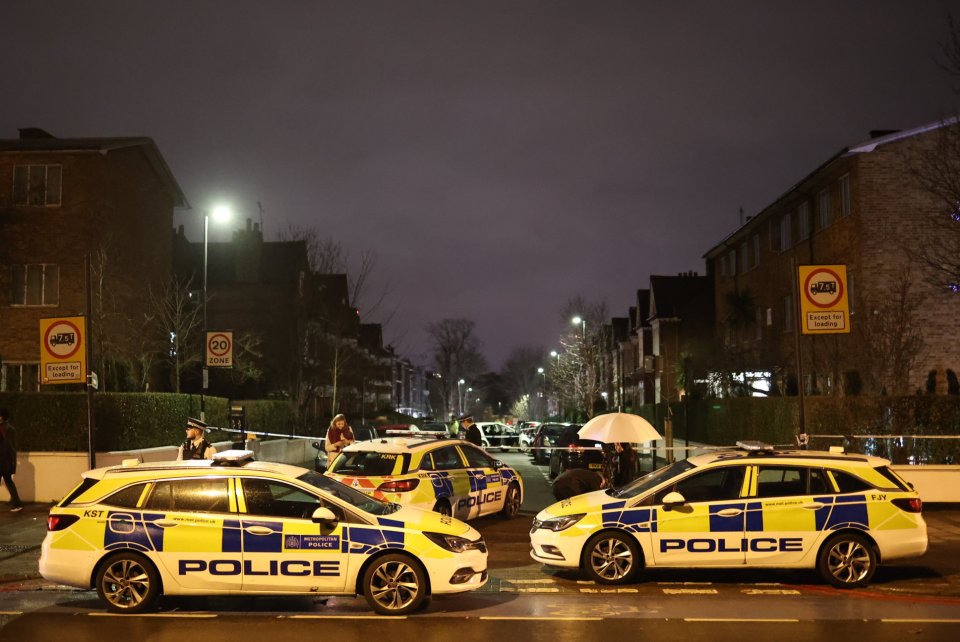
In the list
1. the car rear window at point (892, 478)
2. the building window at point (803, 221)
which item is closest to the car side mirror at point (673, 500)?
the car rear window at point (892, 478)

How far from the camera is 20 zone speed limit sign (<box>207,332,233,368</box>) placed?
2114cm

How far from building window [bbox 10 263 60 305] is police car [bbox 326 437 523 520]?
65.7ft

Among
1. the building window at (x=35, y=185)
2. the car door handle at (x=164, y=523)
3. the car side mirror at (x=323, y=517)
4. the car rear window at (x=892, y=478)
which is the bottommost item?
the car door handle at (x=164, y=523)

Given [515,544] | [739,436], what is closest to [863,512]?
[515,544]

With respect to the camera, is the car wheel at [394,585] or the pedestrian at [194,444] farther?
the pedestrian at [194,444]

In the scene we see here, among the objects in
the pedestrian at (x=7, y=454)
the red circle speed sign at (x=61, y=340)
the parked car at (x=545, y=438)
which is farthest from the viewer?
the parked car at (x=545, y=438)

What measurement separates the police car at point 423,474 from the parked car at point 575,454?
3310 millimetres

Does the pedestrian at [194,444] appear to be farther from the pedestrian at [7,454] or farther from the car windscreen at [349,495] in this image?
the car windscreen at [349,495]

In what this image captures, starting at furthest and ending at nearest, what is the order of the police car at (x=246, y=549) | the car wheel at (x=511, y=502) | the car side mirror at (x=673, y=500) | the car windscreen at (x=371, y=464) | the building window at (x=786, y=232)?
the building window at (x=786, y=232) < the car wheel at (x=511, y=502) < the car windscreen at (x=371, y=464) < the car side mirror at (x=673, y=500) < the police car at (x=246, y=549)

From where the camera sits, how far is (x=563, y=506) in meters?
11.1

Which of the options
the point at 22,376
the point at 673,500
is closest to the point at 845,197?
the point at 673,500

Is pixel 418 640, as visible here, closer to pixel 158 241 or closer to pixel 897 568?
pixel 897 568

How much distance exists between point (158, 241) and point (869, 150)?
2600cm

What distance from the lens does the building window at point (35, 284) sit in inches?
1171
